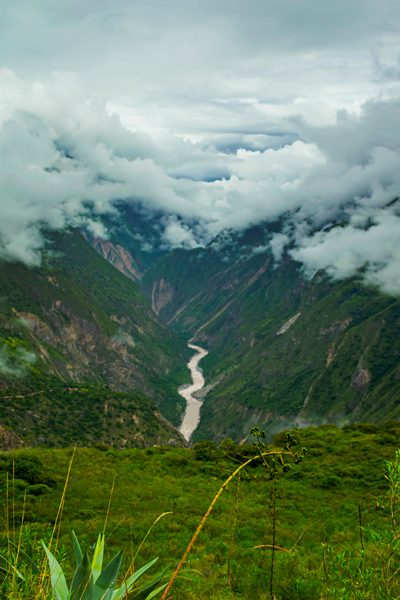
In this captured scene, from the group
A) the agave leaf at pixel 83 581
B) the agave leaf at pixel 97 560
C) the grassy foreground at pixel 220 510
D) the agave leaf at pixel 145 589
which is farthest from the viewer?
the grassy foreground at pixel 220 510

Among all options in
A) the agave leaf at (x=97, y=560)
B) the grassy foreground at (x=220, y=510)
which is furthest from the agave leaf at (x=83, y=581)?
the grassy foreground at (x=220, y=510)

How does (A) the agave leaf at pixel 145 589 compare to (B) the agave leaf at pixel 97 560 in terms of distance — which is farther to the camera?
(B) the agave leaf at pixel 97 560

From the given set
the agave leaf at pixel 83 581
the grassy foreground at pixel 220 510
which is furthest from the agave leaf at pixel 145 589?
the grassy foreground at pixel 220 510

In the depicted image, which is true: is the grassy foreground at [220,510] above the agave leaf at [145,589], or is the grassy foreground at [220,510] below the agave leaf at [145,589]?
below

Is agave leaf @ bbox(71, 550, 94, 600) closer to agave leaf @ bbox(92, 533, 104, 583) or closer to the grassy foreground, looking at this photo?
agave leaf @ bbox(92, 533, 104, 583)

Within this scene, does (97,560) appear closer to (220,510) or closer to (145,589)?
(145,589)

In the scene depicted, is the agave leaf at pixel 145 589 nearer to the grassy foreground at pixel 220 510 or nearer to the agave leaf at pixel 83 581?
the agave leaf at pixel 83 581

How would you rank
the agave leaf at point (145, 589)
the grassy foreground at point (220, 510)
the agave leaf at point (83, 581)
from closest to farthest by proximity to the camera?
1. the agave leaf at point (83, 581)
2. the agave leaf at point (145, 589)
3. the grassy foreground at point (220, 510)

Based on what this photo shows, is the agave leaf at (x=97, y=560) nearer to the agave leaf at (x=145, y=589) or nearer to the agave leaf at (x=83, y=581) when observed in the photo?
the agave leaf at (x=83, y=581)
